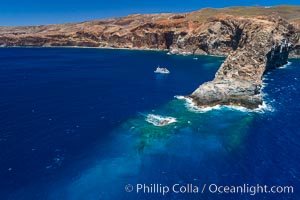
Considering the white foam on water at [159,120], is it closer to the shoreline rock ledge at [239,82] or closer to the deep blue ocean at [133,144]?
the deep blue ocean at [133,144]

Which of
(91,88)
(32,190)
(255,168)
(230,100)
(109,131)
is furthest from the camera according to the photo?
(91,88)

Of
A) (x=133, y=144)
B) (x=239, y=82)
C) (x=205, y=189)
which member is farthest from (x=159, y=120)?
(x=205, y=189)

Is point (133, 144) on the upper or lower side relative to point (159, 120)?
lower

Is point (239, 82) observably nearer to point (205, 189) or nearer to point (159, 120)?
point (159, 120)

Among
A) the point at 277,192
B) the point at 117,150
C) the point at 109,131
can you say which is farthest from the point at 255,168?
the point at 109,131

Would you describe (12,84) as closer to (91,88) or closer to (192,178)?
(91,88)

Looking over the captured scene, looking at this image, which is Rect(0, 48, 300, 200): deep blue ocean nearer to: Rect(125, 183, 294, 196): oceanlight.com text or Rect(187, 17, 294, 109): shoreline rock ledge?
Rect(125, 183, 294, 196): oceanlight.com text
